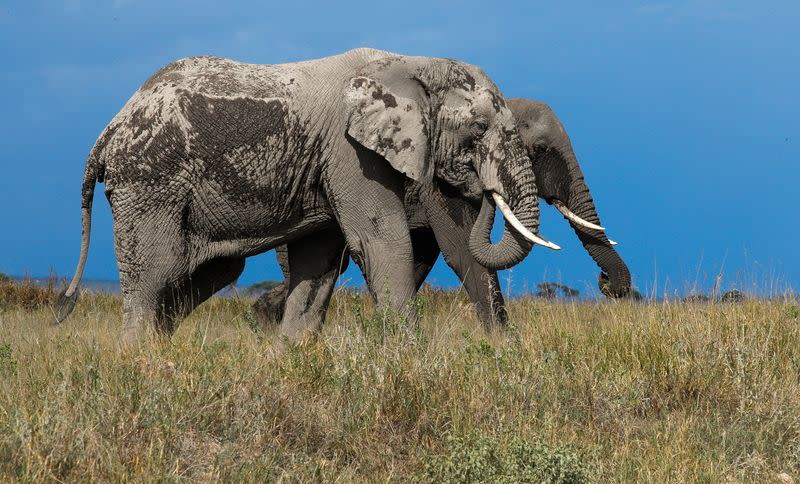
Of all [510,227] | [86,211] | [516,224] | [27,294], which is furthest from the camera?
[27,294]

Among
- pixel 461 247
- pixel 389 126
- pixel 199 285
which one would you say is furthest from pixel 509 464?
pixel 199 285

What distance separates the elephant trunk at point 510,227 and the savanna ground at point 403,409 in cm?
94

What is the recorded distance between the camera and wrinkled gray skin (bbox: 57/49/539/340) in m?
7.70

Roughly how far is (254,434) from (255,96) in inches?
148

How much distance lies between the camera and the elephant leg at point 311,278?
28.0ft

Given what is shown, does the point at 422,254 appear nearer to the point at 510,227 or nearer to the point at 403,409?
the point at 510,227

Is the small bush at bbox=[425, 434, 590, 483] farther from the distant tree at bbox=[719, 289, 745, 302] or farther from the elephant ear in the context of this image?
the distant tree at bbox=[719, 289, 745, 302]

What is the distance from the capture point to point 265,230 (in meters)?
8.12

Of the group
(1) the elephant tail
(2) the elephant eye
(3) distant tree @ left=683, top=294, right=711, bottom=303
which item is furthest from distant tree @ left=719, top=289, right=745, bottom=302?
(1) the elephant tail

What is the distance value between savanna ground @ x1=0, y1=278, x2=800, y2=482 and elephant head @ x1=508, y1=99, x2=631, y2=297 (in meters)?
3.43

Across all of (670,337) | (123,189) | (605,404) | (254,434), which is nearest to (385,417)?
(254,434)

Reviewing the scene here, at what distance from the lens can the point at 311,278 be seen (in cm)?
859

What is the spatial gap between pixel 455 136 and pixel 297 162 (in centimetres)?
132

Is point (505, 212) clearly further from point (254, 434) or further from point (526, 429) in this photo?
point (254, 434)
